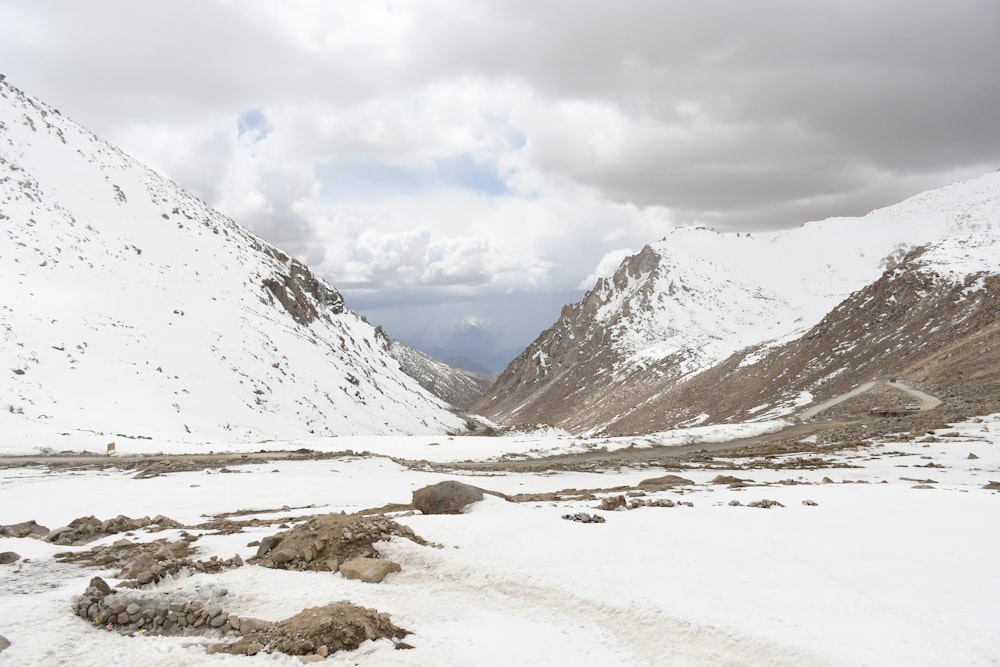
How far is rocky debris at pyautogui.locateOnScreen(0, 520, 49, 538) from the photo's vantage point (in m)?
11.0

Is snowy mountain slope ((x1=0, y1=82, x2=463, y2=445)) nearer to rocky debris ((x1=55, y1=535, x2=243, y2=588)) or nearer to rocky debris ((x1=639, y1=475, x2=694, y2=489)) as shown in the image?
rocky debris ((x1=55, y1=535, x2=243, y2=588))

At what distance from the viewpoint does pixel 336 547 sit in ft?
29.5

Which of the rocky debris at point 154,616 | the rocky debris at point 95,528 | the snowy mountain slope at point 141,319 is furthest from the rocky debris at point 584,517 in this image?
the snowy mountain slope at point 141,319

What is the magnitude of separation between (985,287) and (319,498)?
68.1 metres

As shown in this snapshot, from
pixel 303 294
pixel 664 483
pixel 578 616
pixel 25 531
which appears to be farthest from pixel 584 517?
pixel 303 294

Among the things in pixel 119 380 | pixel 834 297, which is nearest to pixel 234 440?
pixel 119 380

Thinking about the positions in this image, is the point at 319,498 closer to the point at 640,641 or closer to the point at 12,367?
the point at 640,641

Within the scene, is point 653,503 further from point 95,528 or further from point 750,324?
point 750,324

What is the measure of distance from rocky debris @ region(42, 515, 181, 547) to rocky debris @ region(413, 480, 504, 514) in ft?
17.6

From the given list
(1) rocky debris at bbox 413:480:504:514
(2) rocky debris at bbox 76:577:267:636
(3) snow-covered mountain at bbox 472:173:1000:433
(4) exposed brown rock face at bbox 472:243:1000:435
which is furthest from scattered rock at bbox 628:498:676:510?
(3) snow-covered mountain at bbox 472:173:1000:433

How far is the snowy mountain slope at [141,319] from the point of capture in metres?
37.7

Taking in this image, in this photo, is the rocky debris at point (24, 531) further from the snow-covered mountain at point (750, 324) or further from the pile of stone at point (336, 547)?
the snow-covered mountain at point (750, 324)

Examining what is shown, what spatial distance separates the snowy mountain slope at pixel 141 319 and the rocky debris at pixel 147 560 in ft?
91.7

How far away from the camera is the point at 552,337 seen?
641 ft
